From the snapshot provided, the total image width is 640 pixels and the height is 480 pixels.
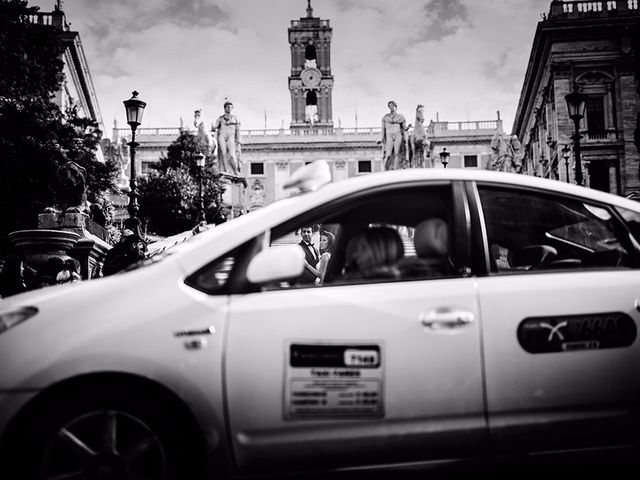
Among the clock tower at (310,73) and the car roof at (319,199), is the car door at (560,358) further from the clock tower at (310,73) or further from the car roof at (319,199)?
the clock tower at (310,73)

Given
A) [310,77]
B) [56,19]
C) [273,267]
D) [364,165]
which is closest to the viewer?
[273,267]

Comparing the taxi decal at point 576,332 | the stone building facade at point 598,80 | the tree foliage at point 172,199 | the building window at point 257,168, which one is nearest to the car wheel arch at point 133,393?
→ the taxi decal at point 576,332

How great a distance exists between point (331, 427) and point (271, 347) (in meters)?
0.44

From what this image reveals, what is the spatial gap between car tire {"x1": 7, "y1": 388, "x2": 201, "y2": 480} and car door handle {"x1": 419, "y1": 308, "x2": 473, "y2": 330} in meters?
1.17

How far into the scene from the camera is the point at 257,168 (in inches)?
2985

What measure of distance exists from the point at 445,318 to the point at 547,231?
5.15 feet

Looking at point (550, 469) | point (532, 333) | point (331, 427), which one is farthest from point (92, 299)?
point (550, 469)

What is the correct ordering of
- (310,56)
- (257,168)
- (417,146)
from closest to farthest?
1. (417,146)
2. (257,168)
3. (310,56)

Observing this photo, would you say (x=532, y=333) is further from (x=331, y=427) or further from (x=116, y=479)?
(x=116, y=479)

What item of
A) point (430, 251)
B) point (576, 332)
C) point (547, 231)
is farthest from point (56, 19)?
point (576, 332)

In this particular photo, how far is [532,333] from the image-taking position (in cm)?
292

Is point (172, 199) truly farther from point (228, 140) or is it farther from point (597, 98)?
point (597, 98)

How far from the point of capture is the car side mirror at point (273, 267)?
285 cm

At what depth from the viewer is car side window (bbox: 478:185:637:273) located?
3422 millimetres
